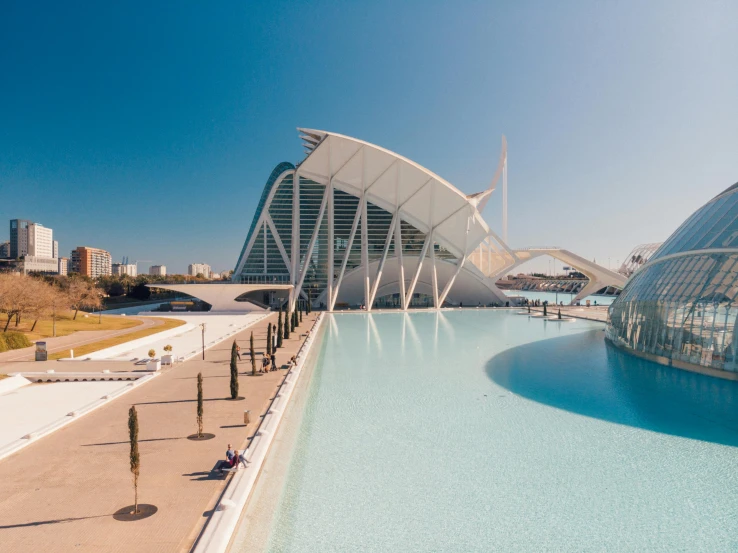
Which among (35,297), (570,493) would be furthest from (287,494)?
(35,297)

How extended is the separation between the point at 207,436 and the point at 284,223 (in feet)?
151

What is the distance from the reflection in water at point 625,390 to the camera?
13977mm

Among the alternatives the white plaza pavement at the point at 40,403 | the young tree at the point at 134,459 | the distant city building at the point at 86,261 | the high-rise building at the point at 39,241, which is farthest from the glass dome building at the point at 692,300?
the high-rise building at the point at 39,241

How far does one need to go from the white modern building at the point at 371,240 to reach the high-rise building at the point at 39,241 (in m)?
160

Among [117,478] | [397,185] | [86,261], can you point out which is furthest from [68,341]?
[86,261]

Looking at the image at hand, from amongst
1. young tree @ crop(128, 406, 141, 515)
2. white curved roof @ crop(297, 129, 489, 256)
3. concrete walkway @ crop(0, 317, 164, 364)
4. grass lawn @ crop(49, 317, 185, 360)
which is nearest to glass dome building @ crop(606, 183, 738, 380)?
young tree @ crop(128, 406, 141, 515)

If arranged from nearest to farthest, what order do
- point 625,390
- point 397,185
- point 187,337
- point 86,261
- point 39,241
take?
1. point 625,390
2. point 187,337
3. point 397,185
4. point 86,261
5. point 39,241

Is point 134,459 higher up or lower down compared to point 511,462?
higher up

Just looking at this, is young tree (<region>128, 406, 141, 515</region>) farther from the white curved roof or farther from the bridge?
the bridge

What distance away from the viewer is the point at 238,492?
335 inches

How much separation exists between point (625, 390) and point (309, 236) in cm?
4240

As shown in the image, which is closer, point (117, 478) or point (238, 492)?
point (238, 492)

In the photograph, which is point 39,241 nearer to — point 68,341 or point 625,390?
point 68,341

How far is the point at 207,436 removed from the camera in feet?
38.6
